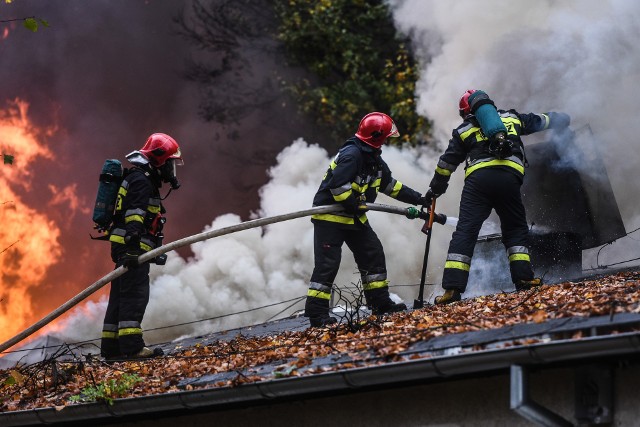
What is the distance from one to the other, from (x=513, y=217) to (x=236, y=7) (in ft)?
35.3

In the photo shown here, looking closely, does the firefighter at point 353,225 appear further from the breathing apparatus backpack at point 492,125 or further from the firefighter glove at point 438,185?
the breathing apparatus backpack at point 492,125

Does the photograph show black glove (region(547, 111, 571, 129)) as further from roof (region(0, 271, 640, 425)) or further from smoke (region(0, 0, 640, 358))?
smoke (region(0, 0, 640, 358))

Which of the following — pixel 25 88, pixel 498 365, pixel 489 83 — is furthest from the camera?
pixel 25 88

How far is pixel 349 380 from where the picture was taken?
500 cm

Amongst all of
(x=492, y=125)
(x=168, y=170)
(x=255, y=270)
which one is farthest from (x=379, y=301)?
(x=255, y=270)

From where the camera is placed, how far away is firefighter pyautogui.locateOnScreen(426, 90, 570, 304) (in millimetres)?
7844

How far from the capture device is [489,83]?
1323 cm

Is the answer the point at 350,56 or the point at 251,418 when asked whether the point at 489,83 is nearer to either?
the point at 350,56

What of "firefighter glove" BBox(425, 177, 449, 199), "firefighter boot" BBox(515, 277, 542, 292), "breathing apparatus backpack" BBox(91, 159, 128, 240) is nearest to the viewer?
"firefighter boot" BBox(515, 277, 542, 292)

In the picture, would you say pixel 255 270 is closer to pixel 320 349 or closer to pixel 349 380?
pixel 320 349

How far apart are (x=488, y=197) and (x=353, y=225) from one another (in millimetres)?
1193

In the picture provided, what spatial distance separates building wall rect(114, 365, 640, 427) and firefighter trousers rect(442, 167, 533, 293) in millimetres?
2478

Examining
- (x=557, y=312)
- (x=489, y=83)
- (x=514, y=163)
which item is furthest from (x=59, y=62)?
(x=557, y=312)

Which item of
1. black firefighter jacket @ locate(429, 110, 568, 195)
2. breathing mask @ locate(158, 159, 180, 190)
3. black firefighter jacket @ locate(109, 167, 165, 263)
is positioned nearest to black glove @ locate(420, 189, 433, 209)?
black firefighter jacket @ locate(429, 110, 568, 195)
